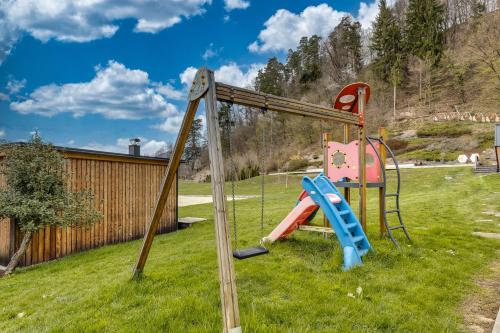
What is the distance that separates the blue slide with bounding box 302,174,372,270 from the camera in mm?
4328

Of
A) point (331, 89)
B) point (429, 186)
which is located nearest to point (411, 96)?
point (331, 89)

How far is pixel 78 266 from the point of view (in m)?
6.39

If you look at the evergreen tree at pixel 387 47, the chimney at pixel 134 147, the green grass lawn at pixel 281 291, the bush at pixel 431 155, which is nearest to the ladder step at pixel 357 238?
the green grass lawn at pixel 281 291

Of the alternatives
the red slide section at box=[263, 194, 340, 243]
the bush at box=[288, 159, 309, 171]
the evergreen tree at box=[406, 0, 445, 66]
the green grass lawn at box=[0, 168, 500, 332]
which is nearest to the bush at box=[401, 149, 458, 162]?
the bush at box=[288, 159, 309, 171]

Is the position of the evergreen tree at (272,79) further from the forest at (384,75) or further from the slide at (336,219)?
the slide at (336,219)

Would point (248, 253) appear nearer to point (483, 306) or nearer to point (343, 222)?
point (343, 222)

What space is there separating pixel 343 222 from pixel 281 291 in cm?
152

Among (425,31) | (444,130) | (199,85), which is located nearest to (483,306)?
(199,85)

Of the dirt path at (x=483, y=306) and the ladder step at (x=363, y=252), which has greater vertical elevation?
the ladder step at (x=363, y=252)

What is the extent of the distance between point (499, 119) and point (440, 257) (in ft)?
109

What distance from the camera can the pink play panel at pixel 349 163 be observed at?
569 centimetres

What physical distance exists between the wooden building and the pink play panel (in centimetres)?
530

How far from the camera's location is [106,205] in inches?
355

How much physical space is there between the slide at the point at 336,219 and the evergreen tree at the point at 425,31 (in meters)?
42.9
